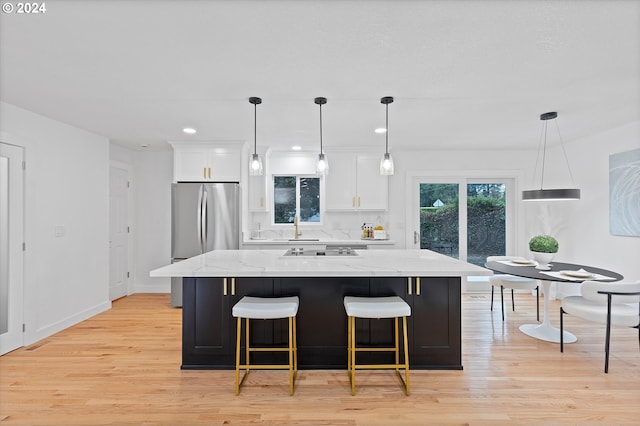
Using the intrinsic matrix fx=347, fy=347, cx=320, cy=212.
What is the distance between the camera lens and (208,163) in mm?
4895

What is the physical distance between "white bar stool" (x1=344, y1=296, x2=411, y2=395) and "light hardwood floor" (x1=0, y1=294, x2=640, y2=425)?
0.49ft

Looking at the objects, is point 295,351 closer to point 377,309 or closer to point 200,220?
point 377,309

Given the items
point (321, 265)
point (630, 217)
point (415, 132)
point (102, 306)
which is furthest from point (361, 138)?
point (102, 306)

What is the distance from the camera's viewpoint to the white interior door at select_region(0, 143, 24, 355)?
3.22 m

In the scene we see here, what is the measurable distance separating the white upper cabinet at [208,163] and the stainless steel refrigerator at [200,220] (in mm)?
189

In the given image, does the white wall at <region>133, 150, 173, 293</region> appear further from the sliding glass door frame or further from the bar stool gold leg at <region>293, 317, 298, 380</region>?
the sliding glass door frame

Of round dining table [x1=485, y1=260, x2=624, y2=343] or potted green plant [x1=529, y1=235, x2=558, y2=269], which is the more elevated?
potted green plant [x1=529, y1=235, x2=558, y2=269]

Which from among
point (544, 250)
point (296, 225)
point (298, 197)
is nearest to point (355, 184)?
point (298, 197)

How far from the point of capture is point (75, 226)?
4066 mm

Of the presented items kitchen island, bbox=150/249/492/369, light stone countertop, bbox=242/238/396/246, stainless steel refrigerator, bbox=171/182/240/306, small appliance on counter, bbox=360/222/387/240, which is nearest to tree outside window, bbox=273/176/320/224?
light stone countertop, bbox=242/238/396/246

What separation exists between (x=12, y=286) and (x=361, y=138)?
162 inches

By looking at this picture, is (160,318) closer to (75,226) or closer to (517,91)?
(75,226)

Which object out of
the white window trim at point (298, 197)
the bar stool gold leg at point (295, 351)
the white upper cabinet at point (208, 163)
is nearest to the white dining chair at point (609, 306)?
the bar stool gold leg at point (295, 351)

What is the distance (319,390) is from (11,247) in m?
3.18
